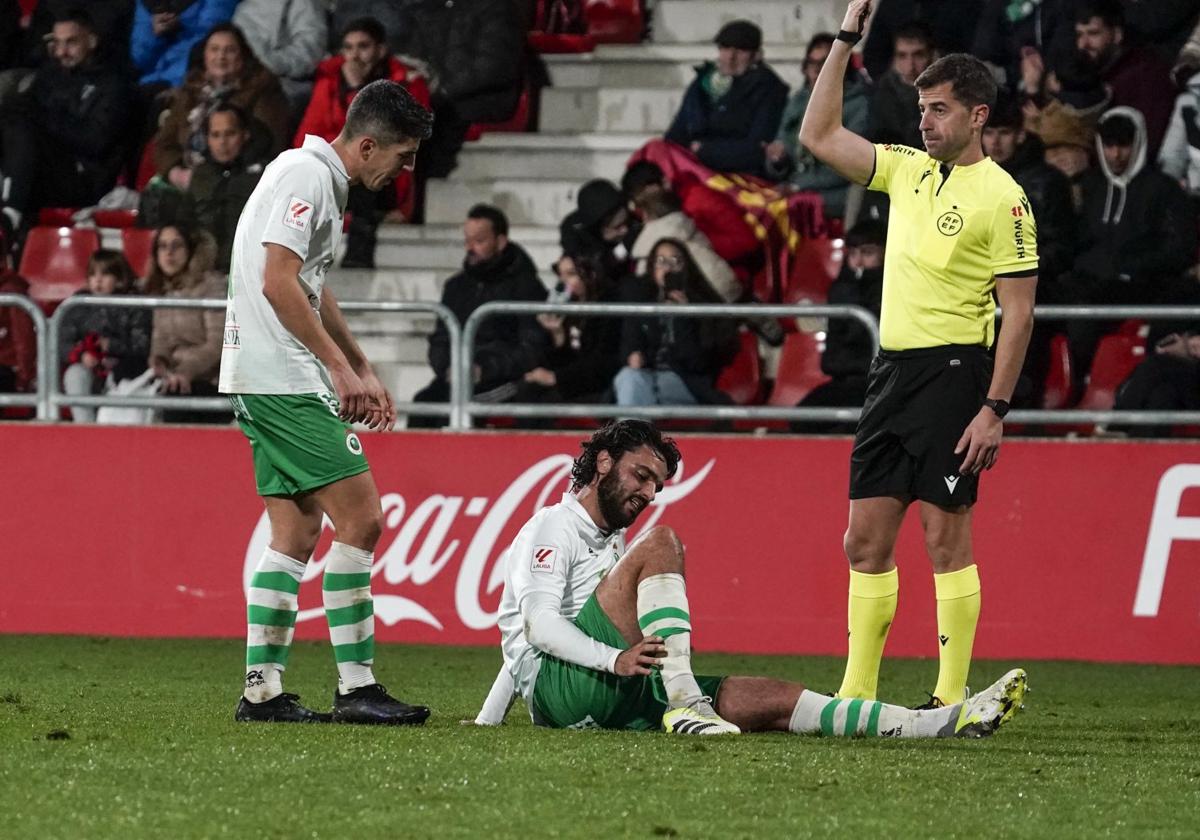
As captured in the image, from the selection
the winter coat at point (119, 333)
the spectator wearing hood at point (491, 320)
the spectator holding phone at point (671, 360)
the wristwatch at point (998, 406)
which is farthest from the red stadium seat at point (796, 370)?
the wristwatch at point (998, 406)

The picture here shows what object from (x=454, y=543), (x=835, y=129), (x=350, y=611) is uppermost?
(x=835, y=129)

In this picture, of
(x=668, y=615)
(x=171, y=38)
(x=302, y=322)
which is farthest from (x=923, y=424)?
(x=171, y=38)

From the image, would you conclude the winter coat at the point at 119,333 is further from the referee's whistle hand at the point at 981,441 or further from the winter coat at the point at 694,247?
the referee's whistle hand at the point at 981,441

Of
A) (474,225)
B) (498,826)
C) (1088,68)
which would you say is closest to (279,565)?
(498,826)

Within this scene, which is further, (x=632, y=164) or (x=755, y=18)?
(x=755, y=18)

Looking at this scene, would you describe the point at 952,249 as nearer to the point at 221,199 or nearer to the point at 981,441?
the point at 981,441

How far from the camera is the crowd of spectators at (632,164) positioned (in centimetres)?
1096

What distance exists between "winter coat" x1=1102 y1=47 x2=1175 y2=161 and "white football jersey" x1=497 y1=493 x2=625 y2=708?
21.9ft

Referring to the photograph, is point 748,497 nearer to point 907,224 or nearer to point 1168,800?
point 907,224

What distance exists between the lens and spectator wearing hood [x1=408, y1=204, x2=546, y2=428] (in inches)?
424

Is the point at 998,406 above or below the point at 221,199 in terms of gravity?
below

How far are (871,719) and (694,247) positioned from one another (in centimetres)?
589

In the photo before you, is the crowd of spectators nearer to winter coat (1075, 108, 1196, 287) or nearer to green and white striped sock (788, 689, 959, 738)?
winter coat (1075, 108, 1196, 287)

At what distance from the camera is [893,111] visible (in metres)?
12.3
